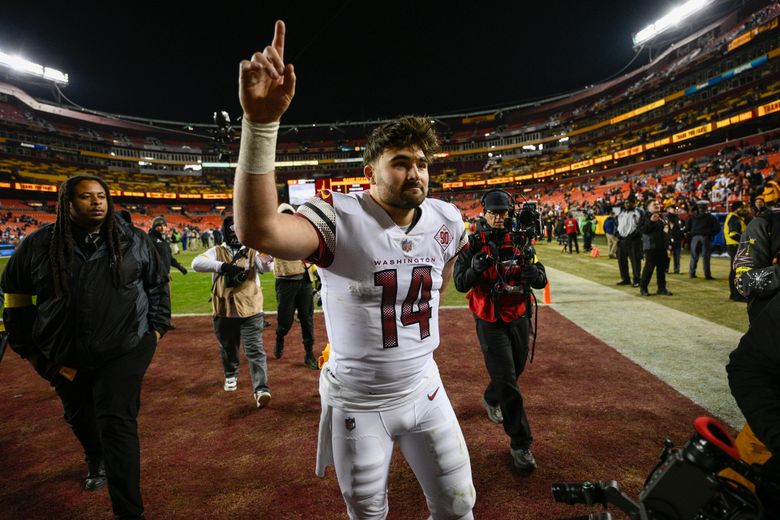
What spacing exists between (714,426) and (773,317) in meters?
0.97

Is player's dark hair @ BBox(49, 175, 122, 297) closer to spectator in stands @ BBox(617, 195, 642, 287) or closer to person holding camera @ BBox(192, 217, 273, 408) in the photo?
person holding camera @ BBox(192, 217, 273, 408)

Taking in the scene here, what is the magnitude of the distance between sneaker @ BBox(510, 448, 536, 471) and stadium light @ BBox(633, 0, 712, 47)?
6174 centimetres

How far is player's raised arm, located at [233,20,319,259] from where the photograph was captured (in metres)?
1.23

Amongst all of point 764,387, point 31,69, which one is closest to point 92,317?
point 764,387

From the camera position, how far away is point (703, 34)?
47062mm

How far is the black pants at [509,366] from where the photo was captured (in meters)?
3.09

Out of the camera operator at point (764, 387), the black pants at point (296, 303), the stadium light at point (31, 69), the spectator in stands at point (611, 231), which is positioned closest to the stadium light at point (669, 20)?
the spectator in stands at point (611, 231)

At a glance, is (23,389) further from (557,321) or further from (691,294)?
(691,294)

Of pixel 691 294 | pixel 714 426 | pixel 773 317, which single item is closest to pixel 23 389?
pixel 714 426

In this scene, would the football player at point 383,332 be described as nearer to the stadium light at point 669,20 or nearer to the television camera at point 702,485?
the television camera at point 702,485

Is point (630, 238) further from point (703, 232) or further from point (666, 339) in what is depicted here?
point (666, 339)

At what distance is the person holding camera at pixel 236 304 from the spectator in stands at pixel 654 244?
8.54 meters

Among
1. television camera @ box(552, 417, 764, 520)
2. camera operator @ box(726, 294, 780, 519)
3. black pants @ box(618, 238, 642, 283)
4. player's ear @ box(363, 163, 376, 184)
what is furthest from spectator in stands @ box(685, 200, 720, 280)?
television camera @ box(552, 417, 764, 520)

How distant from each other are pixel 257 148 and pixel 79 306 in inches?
84.8
